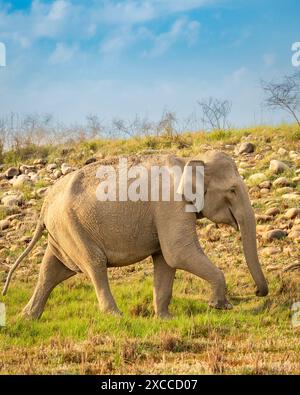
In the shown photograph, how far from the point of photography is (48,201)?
31.1 feet

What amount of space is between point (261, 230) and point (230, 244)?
1.89 ft

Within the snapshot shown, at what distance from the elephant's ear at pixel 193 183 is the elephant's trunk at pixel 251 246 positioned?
1.67 ft

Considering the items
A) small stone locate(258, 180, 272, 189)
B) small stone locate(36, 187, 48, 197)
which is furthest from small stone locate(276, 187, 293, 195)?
small stone locate(36, 187, 48, 197)

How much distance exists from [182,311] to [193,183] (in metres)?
1.61

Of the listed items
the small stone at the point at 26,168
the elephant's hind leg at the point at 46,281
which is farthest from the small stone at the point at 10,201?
the elephant's hind leg at the point at 46,281

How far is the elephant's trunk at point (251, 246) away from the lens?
340 inches

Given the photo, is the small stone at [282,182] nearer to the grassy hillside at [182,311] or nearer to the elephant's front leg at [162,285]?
the grassy hillside at [182,311]

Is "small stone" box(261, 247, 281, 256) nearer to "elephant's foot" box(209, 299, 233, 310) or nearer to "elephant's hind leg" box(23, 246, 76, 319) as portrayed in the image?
"elephant's foot" box(209, 299, 233, 310)

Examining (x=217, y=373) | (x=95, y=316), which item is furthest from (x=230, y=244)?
(x=217, y=373)

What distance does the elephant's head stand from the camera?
346 inches

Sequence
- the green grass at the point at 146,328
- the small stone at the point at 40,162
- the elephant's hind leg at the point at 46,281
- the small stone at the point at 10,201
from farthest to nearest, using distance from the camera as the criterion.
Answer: the small stone at the point at 40,162 < the small stone at the point at 10,201 < the elephant's hind leg at the point at 46,281 < the green grass at the point at 146,328
